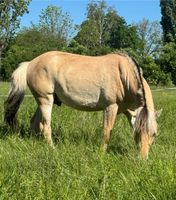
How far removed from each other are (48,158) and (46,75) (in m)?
2.58

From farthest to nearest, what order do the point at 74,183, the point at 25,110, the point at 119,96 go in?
the point at 25,110
the point at 119,96
the point at 74,183

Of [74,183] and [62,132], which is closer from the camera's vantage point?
[74,183]

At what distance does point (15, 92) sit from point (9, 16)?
25444mm

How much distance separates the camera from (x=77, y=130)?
8.03 metres

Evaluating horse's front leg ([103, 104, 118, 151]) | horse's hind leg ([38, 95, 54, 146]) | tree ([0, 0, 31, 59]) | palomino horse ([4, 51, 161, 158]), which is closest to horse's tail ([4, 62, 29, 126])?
palomino horse ([4, 51, 161, 158])

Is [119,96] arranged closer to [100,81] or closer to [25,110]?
[100,81]

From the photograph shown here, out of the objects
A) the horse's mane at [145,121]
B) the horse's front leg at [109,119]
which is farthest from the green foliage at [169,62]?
the horse's mane at [145,121]

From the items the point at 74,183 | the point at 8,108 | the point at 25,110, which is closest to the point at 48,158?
the point at 74,183

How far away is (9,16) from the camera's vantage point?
3262 centimetres

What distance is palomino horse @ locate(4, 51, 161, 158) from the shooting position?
732 cm

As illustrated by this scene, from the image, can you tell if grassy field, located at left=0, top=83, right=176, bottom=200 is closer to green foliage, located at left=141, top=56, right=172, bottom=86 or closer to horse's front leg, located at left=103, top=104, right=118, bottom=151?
horse's front leg, located at left=103, top=104, right=118, bottom=151

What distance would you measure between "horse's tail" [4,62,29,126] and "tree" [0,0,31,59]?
24.2 meters

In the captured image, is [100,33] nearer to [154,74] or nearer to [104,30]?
[104,30]

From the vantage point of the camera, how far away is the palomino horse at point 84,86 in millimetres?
7316
